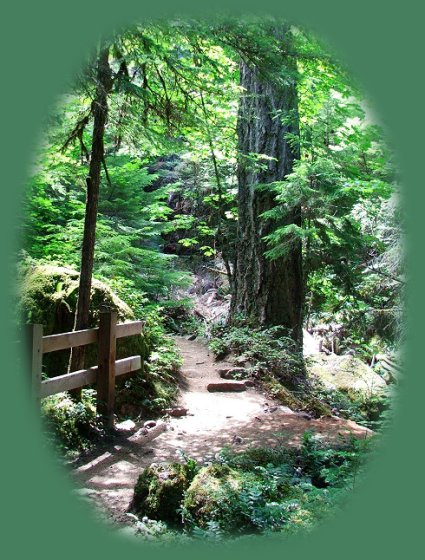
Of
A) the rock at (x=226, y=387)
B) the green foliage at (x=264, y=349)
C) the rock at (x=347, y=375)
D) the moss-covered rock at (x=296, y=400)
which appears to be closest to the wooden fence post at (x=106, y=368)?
the rock at (x=226, y=387)

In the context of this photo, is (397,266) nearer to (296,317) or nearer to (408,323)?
(408,323)

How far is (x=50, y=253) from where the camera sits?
40.2ft

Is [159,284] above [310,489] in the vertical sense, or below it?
above

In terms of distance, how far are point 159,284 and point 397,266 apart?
8611 millimetres

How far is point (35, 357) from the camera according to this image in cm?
546

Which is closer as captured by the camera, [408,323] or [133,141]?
[408,323]

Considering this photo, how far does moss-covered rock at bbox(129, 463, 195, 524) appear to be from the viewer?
4.33 meters

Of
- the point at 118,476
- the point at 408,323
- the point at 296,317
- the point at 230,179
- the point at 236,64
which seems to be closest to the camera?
the point at 118,476

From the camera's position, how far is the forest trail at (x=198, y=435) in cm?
512

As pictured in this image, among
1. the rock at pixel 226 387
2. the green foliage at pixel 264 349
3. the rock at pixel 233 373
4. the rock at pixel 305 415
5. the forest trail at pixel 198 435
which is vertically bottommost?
the rock at pixel 305 415

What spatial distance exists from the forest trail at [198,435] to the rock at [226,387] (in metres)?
0.12

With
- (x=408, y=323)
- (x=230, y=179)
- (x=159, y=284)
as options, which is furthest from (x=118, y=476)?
(x=230, y=179)

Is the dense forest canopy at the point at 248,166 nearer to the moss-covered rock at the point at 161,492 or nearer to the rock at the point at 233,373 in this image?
the rock at the point at 233,373

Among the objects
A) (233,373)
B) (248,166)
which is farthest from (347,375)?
(248,166)
